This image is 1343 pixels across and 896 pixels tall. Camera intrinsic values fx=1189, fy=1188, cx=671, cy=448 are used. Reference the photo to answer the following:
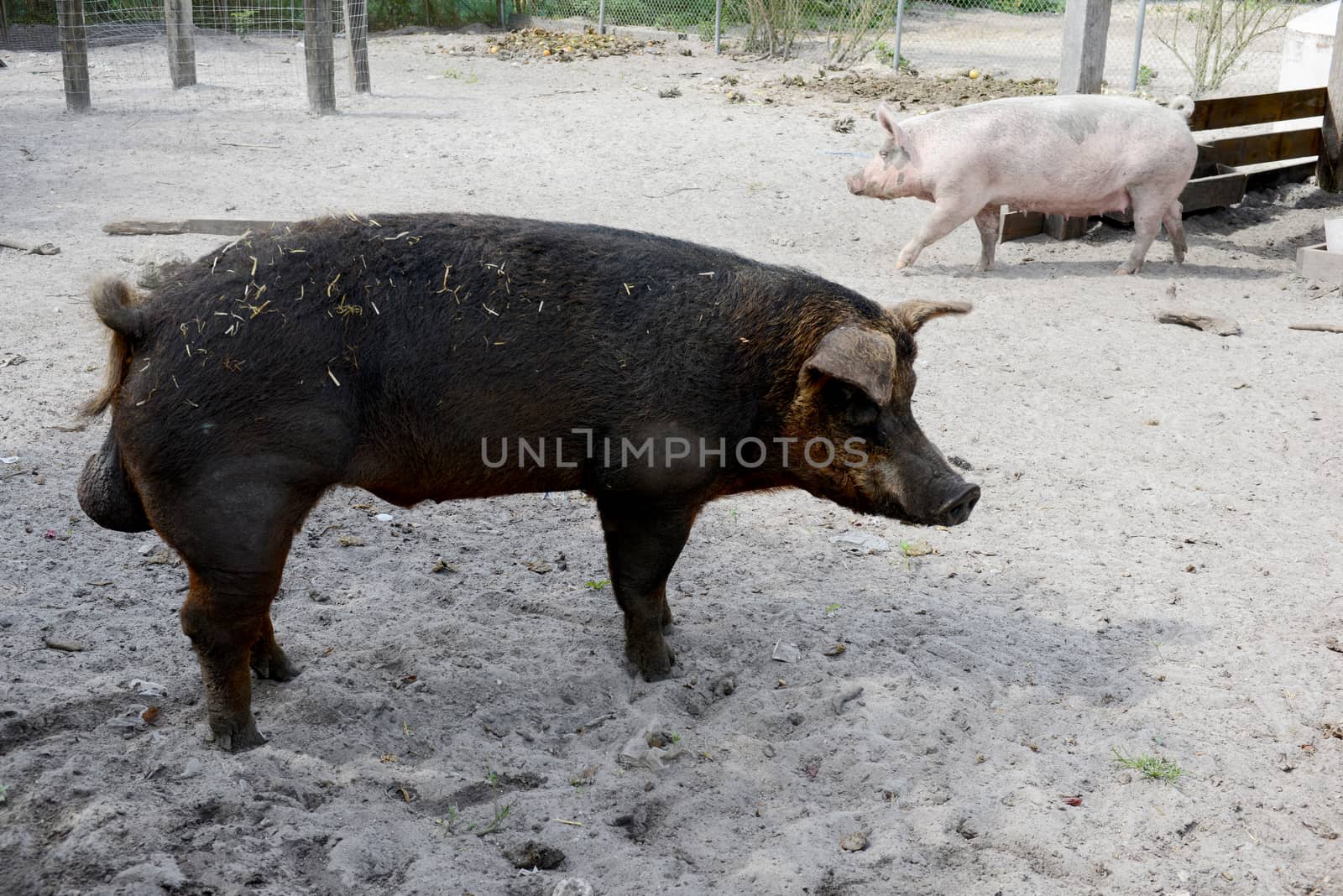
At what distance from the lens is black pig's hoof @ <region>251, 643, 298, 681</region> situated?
3.83 meters

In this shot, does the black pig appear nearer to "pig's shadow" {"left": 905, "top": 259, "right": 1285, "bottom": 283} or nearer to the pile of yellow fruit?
"pig's shadow" {"left": 905, "top": 259, "right": 1285, "bottom": 283}

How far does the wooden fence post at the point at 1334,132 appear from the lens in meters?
10.7

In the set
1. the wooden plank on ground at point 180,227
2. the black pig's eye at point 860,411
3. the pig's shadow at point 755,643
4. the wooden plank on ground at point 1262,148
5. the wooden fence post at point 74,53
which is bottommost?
the pig's shadow at point 755,643

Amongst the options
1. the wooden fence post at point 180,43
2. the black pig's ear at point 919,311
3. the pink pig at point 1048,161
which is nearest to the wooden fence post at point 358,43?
the wooden fence post at point 180,43

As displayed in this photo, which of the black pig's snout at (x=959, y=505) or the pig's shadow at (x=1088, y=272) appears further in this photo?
the pig's shadow at (x=1088, y=272)

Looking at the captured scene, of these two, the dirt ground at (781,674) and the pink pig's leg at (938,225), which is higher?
the pink pig's leg at (938,225)

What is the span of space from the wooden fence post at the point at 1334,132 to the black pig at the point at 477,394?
897 centimetres

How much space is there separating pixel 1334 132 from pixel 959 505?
9375 millimetres

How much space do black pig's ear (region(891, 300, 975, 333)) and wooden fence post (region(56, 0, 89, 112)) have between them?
12.4 metres

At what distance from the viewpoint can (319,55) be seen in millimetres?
Answer: 13398

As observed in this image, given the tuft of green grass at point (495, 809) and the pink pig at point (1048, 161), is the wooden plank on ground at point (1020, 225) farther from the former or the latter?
the tuft of green grass at point (495, 809)

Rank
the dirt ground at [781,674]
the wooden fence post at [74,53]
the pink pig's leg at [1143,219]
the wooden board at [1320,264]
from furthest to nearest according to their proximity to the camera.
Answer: the wooden fence post at [74,53] → the pink pig's leg at [1143,219] → the wooden board at [1320,264] → the dirt ground at [781,674]

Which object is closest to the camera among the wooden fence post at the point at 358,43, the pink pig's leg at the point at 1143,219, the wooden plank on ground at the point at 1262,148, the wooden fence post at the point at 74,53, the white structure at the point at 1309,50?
the pink pig's leg at the point at 1143,219

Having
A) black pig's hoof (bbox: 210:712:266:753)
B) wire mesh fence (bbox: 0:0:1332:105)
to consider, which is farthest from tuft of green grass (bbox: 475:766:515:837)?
wire mesh fence (bbox: 0:0:1332:105)
